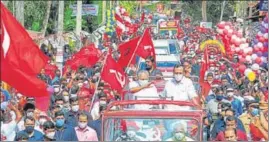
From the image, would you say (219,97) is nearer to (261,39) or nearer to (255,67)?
(255,67)

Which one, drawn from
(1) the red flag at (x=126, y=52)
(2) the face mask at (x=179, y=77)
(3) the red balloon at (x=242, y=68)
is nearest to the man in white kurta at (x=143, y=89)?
(2) the face mask at (x=179, y=77)

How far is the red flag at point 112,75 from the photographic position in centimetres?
1217

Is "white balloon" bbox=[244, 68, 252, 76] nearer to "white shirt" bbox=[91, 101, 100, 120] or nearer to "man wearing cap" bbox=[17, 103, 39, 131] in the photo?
"white shirt" bbox=[91, 101, 100, 120]

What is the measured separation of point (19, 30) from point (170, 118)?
2.04 m

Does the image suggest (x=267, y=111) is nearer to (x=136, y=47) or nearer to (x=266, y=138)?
(x=266, y=138)

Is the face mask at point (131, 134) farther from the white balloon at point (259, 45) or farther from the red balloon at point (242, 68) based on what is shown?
the white balloon at point (259, 45)

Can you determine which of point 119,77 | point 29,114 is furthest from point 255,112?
point 29,114

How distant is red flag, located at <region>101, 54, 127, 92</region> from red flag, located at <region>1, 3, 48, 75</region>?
4196mm

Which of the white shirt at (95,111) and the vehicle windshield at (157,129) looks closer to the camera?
the vehicle windshield at (157,129)

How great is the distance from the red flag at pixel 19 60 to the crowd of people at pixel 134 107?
59.9 inches

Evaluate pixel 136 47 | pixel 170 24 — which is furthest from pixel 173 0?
pixel 136 47

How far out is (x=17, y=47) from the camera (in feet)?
25.3

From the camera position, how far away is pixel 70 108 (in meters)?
11.0

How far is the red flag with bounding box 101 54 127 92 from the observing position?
12172mm
